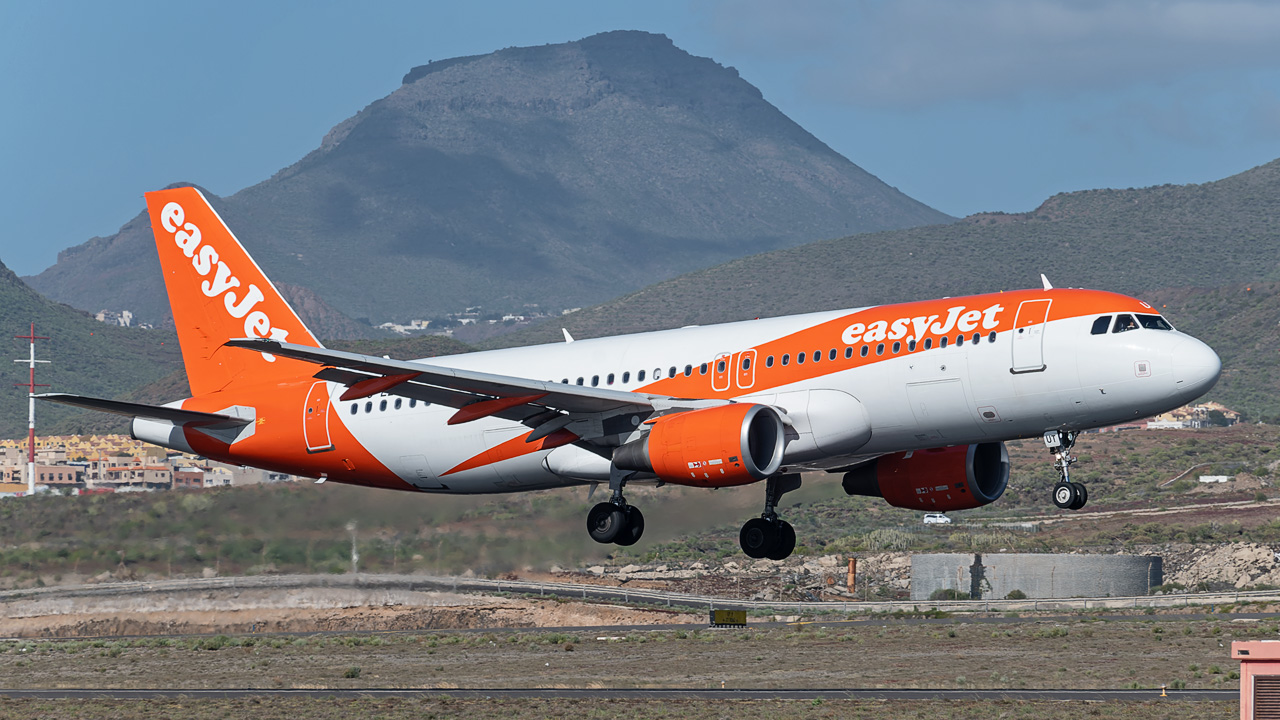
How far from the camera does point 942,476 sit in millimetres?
41844

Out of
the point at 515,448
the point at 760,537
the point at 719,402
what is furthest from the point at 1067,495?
the point at 515,448

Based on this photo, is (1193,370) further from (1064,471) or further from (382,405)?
(382,405)

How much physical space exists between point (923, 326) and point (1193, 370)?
6.03 metres

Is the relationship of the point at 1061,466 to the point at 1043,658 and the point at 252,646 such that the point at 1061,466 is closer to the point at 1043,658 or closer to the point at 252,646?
the point at 1043,658

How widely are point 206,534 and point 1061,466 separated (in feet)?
94.9

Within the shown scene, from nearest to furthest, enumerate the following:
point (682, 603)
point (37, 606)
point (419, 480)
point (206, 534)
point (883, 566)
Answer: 1. point (419, 480)
2. point (206, 534)
3. point (37, 606)
4. point (682, 603)
5. point (883, 566)

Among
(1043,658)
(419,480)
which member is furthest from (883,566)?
(419,480)

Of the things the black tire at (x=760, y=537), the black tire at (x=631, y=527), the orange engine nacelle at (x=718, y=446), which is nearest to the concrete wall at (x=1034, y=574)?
the black tire at (x=760, y=537)

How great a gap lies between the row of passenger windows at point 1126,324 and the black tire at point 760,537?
10.7m

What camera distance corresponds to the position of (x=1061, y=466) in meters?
37.0

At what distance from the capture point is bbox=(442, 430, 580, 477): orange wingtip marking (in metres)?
41.4

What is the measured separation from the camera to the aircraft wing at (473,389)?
124 feet

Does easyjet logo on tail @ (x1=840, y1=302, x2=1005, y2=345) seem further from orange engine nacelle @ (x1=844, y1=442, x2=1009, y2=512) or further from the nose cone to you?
orange engine nacelle @ (x1=844, y1=442, x2=1009, y2=512)

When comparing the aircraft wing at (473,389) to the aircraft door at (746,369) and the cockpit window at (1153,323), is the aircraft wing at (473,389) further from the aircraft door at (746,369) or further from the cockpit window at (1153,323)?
the cockpit window at (1153,323)
